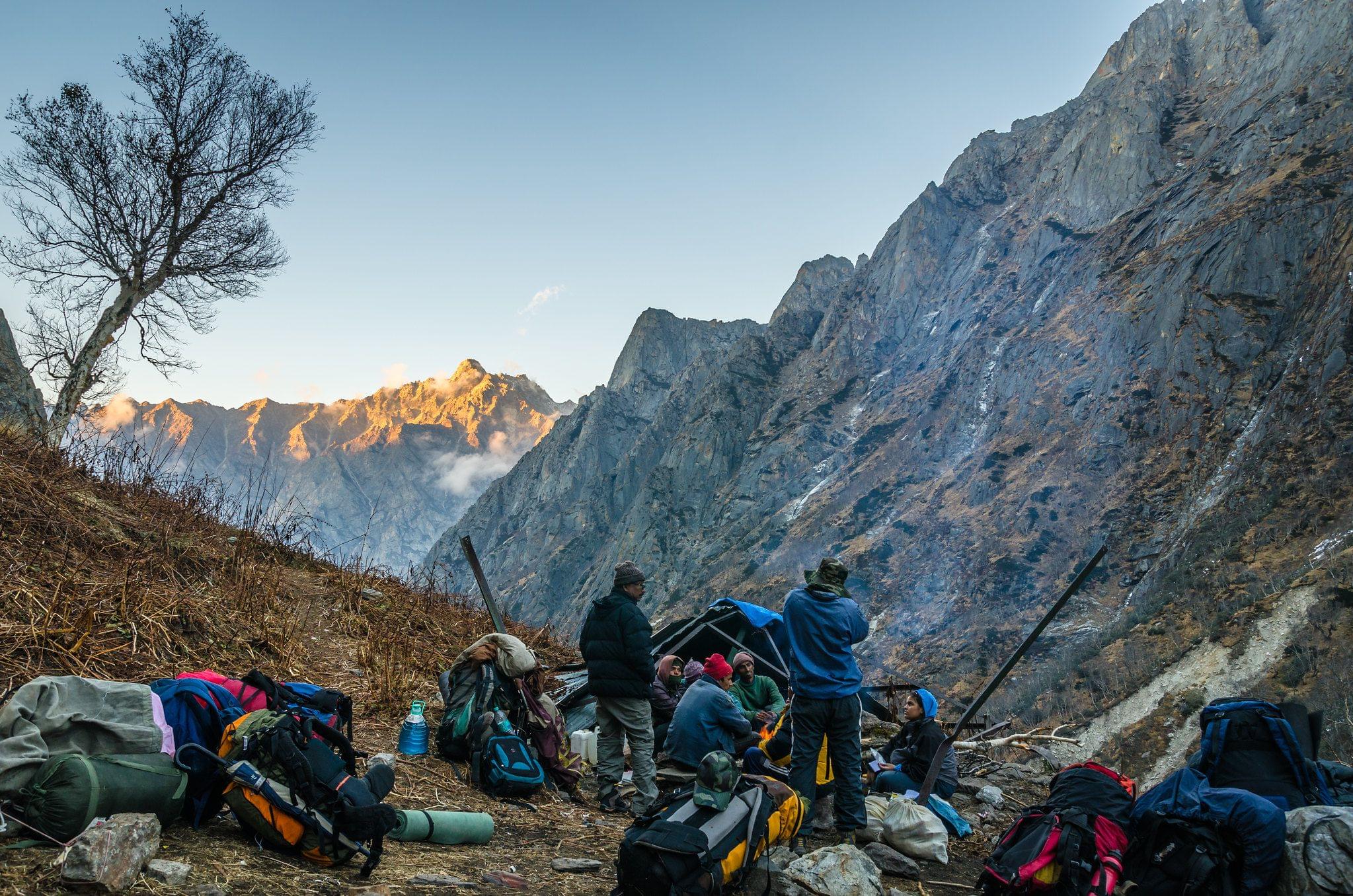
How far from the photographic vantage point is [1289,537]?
5188 cm

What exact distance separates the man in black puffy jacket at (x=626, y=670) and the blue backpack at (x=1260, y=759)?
140 inches

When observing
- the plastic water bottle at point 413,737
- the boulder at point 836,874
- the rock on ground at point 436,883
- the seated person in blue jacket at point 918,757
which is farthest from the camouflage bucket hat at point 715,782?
the seated person in blue jacket at point 918,757

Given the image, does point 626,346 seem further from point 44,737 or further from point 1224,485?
point 44,737

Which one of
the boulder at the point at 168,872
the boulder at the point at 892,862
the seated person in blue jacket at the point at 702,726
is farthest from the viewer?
the seated person in blue jacket at the point at 702,726

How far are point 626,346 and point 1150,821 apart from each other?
196m

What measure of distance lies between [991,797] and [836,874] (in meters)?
4.14

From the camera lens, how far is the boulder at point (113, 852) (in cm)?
264

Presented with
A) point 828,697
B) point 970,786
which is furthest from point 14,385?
point 970,786

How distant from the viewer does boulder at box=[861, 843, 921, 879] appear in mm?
5156

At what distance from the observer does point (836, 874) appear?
4.16 m

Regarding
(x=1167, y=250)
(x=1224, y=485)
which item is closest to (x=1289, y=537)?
(x=1224, y=485)

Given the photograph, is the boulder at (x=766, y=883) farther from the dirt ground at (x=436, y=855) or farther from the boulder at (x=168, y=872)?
the boulder at (x=168, y=872)

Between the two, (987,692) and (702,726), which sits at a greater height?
(702,726)

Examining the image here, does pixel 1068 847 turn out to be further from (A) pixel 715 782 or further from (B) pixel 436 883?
(B) pixel 436 883
